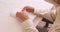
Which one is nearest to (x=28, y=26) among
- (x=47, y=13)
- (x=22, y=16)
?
(x=22, y=16)

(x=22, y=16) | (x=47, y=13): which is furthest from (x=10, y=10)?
(x=47, y=13)

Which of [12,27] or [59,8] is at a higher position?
[59,8]

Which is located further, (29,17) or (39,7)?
(39,7)

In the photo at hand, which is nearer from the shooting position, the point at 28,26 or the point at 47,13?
the point at 28,26

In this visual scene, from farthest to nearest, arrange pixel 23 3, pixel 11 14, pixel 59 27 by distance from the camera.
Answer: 1. pixel 23 3
2. pixel 11 14
3. pixel 59 27

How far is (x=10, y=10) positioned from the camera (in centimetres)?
74

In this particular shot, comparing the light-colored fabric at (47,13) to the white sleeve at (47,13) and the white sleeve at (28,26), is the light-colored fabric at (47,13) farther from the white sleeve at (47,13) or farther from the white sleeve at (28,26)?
the white sleeve at (28,26)

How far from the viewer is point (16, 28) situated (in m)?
0.63

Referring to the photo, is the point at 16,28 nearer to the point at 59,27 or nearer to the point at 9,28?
the point at 9,28

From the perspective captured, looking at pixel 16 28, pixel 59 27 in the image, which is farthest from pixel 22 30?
pixel 59 27

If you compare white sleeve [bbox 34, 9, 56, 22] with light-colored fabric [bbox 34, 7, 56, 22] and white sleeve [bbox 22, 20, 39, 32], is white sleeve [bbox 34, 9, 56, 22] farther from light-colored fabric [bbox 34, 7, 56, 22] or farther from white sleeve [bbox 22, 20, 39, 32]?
white sleeve [bbox 22, 20, 39, 32]

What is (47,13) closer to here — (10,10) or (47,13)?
(47,13)

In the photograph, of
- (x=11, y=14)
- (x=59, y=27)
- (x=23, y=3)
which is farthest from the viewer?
(x=23, y=3)

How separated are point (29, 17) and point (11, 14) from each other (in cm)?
11
